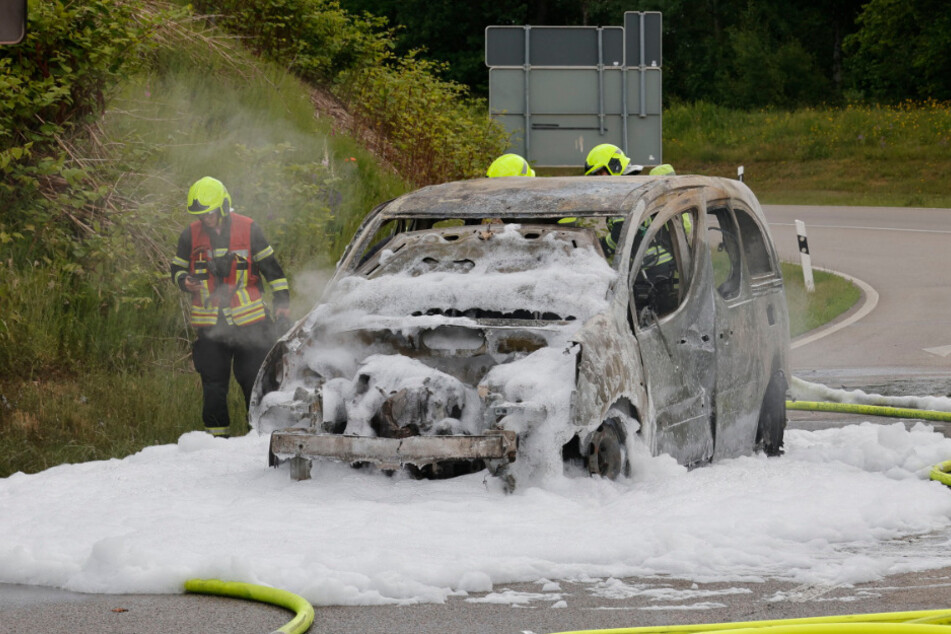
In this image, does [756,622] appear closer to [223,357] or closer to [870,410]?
[223,357]

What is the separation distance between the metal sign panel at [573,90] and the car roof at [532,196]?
602 inches

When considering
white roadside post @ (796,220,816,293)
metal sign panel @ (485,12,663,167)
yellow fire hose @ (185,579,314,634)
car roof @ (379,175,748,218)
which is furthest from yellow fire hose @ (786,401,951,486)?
metal sign panel @ (485,12,663,167)

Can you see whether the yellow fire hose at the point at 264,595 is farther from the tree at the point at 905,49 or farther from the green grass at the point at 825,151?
the tree at the point at 905,49

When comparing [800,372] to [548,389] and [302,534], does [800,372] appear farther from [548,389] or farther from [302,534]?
[302,534]

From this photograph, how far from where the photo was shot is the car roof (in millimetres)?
7957

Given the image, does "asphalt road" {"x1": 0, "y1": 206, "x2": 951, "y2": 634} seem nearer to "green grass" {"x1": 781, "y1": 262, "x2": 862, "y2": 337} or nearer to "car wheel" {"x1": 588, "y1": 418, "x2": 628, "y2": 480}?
"car wheel" {"x1": 588, "y1": 418, "x2": 628, "y2": 480}

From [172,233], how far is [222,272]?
316 cm

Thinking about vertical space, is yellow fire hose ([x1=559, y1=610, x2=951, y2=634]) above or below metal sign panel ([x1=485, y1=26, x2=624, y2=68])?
below

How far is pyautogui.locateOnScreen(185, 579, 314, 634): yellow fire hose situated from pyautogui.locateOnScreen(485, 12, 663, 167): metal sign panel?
722 inches

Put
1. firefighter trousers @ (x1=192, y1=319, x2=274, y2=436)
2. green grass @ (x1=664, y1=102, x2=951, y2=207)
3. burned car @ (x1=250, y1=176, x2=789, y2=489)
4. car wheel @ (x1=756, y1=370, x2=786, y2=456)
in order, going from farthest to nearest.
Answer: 1. green grass @ (x1=664, y1=102, x2=951, y2=207)
2. firefighter trousers @ (x1=192, y1=319, x2=274, y2=436)
3. car wheel @ (x1=756, y1=370, x2=786, y2=456)
4. burned car @ (x1=250, y1=176, x2=789, y2=489)

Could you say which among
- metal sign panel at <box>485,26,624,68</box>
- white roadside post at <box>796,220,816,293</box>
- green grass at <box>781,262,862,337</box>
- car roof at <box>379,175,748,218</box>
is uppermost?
metal sign panel at <box>485,26,624,68</box>

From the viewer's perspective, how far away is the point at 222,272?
9602 millimetres

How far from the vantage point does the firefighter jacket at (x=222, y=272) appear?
959 cm

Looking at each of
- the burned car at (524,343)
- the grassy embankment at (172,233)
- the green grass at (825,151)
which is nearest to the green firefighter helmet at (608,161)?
the grassy embankment at (172,233)
